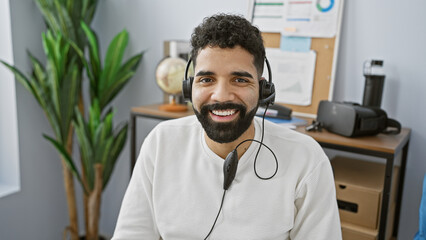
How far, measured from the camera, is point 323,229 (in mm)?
979

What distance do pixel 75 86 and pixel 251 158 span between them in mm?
1379

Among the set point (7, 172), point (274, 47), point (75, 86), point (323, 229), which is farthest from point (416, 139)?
point (7, 172)

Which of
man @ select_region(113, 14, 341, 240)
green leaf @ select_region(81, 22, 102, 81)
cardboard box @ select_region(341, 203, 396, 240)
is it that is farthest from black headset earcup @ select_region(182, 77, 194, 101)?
green leaf @ select_region(81, 22, 102, 81)

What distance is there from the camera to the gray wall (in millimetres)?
1649

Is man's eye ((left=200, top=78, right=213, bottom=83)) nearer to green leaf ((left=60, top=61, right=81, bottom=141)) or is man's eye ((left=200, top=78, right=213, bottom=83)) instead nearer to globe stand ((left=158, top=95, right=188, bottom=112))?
globe stand ((left=158, top=95, right=188, bottom=112))

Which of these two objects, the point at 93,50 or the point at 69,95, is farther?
the point at 93,50

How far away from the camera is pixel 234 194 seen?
1.05 metres

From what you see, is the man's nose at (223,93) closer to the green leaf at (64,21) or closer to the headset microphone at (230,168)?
the headset microphone at (230,168)

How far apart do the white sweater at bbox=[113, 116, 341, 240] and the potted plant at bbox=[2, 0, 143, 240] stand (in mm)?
967

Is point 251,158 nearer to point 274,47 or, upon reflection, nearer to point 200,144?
point 200,144

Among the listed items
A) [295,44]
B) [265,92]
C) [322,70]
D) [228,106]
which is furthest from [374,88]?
[228,106]

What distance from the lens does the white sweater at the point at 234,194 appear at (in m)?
1.01

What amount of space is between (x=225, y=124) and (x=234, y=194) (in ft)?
0.68

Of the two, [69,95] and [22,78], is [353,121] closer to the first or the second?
[69,95]
